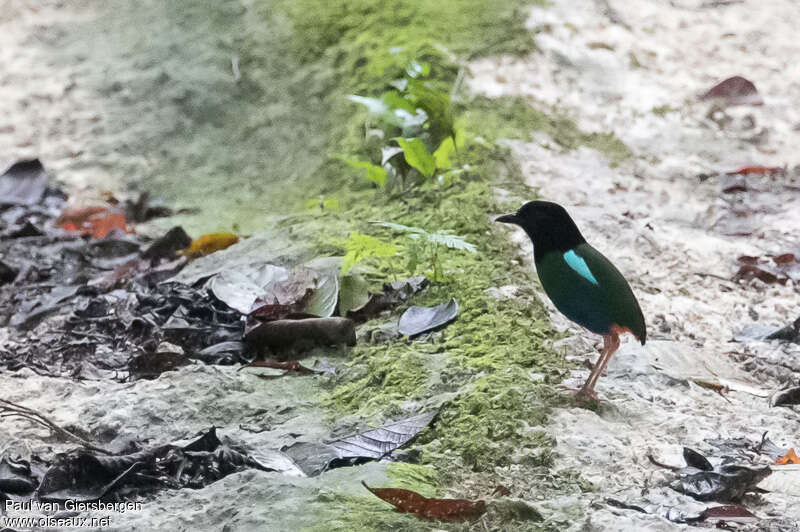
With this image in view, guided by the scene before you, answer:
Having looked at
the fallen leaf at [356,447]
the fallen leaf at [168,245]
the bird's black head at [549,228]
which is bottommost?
the fallen leaf at [168,245]

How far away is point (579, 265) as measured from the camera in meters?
2.35

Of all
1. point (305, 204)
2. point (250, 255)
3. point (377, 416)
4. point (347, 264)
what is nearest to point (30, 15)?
point (305, 204)

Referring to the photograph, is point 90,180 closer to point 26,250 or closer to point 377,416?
point 26,250

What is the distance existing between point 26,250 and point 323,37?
219 cm

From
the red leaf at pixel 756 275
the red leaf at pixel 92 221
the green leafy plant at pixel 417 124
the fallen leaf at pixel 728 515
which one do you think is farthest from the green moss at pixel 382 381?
the red leaf at pixel 92 221

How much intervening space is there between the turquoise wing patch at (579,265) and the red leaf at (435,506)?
0.68 metres

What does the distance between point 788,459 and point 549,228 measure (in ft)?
2.69

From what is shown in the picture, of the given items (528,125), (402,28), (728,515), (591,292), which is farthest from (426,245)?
(402,28)

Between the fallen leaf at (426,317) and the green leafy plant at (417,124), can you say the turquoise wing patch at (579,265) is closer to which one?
the fallen leaf at (426,317)

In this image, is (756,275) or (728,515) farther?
(756,275)

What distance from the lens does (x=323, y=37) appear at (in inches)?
211

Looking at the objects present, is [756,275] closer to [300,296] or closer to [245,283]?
[300,296]

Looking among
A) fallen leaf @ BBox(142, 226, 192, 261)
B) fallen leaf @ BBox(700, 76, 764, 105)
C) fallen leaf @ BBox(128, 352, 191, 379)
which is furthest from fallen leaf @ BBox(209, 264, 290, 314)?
fallen leaf @ BBox(700, 76, 764, 105)

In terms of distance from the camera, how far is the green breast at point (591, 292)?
2312 mm
